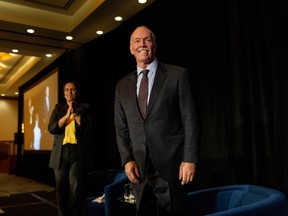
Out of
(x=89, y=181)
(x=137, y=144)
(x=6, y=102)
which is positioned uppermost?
(x=6, y=102)

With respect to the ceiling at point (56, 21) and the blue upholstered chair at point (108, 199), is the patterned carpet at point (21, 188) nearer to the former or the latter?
the ceiling at point (56, 21)

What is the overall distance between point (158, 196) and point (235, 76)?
1.77 meters

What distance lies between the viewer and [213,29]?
10.1 feet

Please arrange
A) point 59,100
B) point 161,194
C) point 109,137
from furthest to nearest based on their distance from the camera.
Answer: point 59,100, point 109,137, point 161,194

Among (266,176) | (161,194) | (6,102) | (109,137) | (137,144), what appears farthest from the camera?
(6,102)

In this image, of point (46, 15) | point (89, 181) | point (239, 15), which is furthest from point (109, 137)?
point (239, 15)

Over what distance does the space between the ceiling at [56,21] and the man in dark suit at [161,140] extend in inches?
112

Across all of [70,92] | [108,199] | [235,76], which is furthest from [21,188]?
[235,76]

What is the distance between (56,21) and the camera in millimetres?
5086

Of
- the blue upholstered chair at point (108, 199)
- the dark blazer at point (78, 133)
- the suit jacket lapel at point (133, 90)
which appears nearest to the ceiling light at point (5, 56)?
the dark blazer at point (78, 133)

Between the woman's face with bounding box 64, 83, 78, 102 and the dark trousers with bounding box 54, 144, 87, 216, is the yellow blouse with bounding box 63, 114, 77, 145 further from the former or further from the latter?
the woman's face with bounding box 64, 83, 78, 102

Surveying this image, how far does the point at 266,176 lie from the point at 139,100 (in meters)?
1.56

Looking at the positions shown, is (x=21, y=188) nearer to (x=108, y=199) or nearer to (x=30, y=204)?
(x=30, y=204)

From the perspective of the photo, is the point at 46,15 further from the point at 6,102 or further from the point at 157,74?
the point at 6,102
